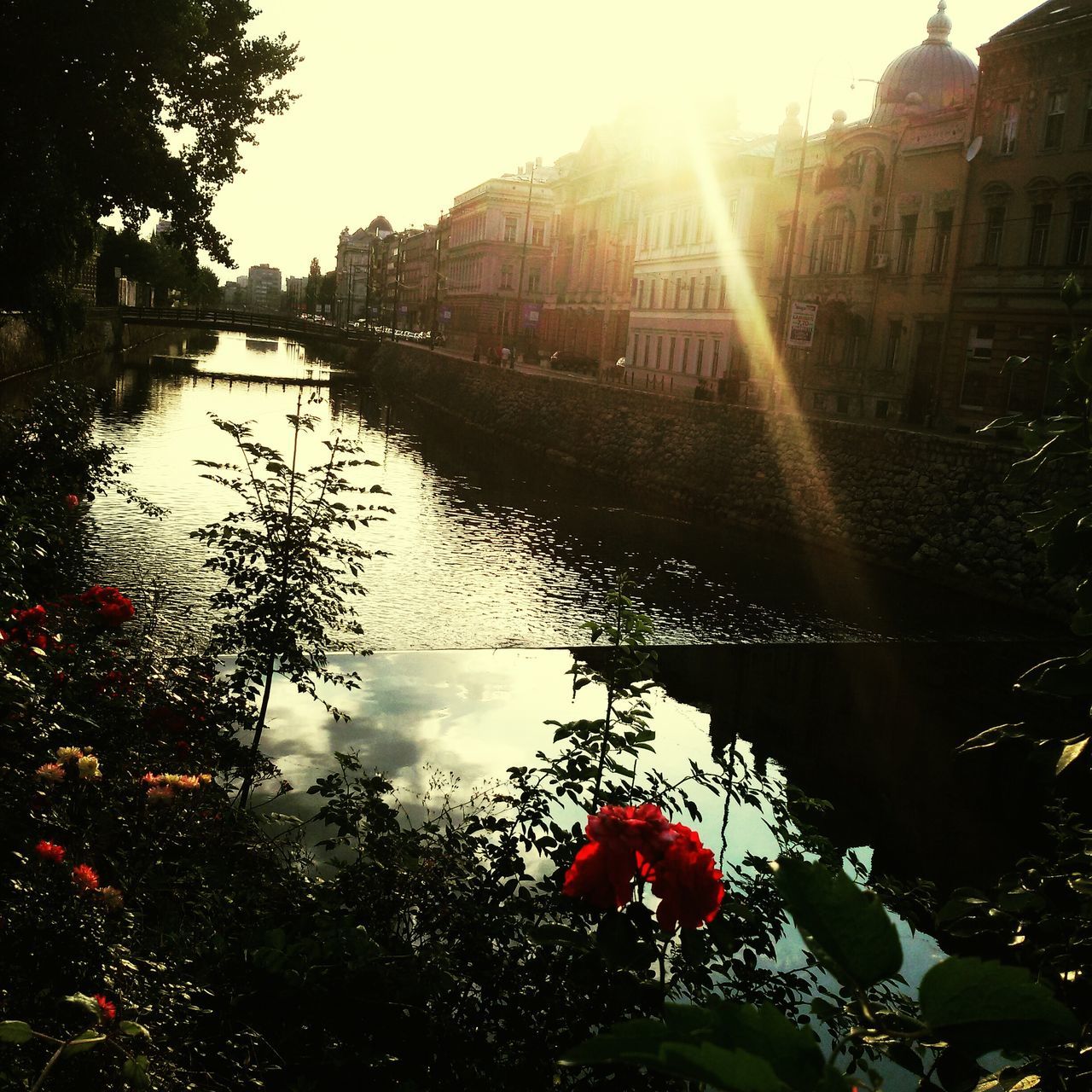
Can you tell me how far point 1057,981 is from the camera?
9.82ft

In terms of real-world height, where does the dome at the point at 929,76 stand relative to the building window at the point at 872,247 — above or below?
above

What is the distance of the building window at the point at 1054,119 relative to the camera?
108 ft

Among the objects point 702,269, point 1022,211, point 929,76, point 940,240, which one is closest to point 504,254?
point 702,269

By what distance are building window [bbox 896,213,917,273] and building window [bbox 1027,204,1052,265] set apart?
6619 millimetres

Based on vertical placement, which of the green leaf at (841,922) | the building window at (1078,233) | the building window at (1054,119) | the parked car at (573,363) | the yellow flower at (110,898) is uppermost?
the building window at (1054,119)

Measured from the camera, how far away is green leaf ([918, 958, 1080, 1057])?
0.97 meters

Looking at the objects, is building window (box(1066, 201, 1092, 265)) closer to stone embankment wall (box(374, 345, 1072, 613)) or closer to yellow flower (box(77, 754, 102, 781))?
stone embankment wall (box(374, 345, 1072, 613))

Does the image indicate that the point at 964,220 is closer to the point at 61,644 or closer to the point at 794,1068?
the point at 61,644

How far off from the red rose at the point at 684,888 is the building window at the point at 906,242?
41.4m

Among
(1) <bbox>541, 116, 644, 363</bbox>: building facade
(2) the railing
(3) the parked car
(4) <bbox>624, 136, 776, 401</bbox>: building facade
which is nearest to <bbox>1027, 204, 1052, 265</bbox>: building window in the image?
(4) <bbox>624, 136, 776, 401</bbox>: building facade

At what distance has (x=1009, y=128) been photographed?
35031 millimetres

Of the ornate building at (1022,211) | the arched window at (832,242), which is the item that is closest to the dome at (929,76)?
the arched window at (832,242)

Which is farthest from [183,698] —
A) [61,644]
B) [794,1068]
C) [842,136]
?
[842,136]

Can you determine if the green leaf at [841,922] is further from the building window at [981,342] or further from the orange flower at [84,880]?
the building window at [981,342]
